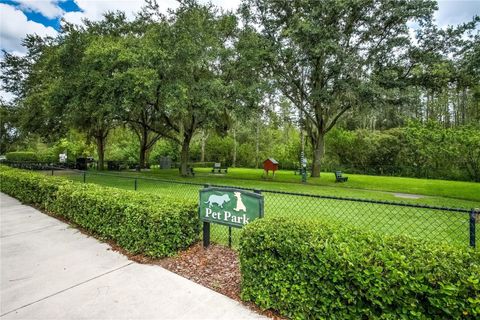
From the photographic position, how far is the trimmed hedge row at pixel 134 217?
4098mm

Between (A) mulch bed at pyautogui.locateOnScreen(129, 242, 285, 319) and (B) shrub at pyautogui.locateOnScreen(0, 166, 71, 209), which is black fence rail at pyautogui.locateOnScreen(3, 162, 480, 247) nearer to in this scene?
(A) mulch bed at pyautogui.locateOnScreen(129, 242, 285, 319)

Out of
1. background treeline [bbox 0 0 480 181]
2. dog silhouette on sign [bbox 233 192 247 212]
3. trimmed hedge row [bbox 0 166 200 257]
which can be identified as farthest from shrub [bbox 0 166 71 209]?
dog silhouette on sign [bbox 233 192 247 212]

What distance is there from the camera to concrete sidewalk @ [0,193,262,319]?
9.26 feet

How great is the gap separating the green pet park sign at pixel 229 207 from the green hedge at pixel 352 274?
1.82 ft

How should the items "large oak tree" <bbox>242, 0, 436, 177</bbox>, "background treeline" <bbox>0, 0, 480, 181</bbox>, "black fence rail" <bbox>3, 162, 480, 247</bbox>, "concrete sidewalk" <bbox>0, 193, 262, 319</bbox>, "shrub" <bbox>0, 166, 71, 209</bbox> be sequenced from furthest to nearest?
"large oak tree" <bbox>242, 0, 436, 177</bbox> < "background treeline" <bbox>0, 0, 480, 181</bbox> < "shrub" <bbox>0, 166, 71, 209</bbox> < "black fence rail" <bbox>3, 162, 480, 247</bbox> < "concrete sidewalk" <bbox>0, 193, 262, 319</bbox>

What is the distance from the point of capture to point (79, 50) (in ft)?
45.6

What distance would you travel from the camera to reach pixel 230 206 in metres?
3.92

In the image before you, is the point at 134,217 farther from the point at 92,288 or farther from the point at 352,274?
the point at 352,274

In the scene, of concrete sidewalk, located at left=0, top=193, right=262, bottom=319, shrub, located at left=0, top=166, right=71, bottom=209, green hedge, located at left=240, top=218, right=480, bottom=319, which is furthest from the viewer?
shrub, located at left=0, top=166, right=71, bottom=209

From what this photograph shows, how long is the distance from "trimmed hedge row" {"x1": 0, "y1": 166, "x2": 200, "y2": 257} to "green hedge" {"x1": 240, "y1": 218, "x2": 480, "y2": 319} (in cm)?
150

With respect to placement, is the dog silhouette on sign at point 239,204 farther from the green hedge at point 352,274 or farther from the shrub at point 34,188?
the shrub at point 34,188

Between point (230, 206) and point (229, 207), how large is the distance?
0.02 metres

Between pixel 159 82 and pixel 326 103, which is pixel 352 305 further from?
pixel 326 103

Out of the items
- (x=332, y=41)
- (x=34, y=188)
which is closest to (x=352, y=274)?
(x=34, y=188)
